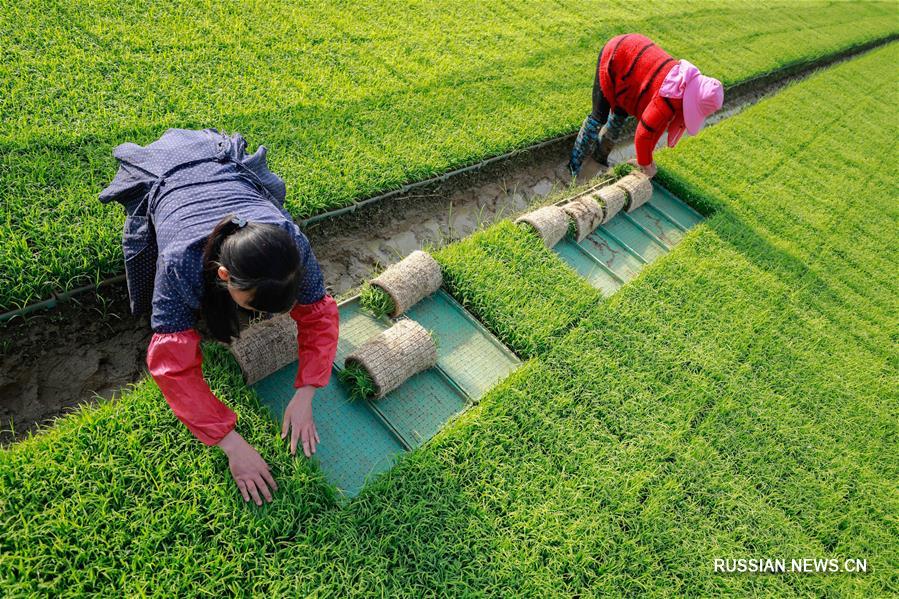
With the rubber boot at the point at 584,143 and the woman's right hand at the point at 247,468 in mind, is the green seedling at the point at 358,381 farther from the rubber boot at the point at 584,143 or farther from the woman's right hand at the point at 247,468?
the rubber boot at the point at 584,143

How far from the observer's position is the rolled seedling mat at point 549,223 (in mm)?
4105

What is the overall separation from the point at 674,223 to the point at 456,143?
2365 mm

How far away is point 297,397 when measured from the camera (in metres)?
2.45

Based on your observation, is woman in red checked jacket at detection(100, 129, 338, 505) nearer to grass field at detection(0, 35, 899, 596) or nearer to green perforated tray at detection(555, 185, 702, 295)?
grass field at detection(0, 35, 899, 596)

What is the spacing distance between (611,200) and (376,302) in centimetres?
264

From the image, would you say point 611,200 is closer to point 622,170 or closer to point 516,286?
point 622,170

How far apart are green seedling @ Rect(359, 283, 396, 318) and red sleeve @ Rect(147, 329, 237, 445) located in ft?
4.32

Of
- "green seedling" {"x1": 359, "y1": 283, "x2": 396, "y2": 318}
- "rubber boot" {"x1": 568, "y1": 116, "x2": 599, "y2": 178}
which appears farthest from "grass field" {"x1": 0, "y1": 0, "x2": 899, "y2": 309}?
"green seedling" {"x1": 359, "y1": 283, "x2": 396, "y2": 318}

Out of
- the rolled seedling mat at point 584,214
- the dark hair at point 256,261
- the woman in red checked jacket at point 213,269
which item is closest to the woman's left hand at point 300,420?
the woman in red checked jacket at point 213,269

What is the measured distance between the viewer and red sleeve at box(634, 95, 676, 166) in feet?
14.3

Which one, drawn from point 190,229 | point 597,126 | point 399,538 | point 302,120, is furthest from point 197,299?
point 597,126

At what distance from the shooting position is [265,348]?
2666 mm

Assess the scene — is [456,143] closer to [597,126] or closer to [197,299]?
[597,126]

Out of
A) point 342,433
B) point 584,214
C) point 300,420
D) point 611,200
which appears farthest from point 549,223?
point 300,420
